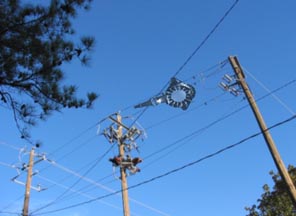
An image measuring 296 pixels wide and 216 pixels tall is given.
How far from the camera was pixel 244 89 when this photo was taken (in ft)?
38.4

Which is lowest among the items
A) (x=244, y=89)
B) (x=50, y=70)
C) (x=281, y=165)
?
(x=281, y=165)

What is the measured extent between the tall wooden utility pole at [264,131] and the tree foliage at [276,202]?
9.62 meters

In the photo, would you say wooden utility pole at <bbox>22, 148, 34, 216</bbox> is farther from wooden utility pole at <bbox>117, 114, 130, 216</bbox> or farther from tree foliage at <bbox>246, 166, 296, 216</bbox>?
tree foliage at <bbox>246, 166, 296, 216</bbox>

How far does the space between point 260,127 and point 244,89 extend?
159 cm

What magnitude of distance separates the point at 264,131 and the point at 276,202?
36.7ft

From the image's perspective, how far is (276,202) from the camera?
796 inches

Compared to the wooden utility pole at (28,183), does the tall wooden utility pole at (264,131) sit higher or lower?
lower

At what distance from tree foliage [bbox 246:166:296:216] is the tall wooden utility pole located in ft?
31.6

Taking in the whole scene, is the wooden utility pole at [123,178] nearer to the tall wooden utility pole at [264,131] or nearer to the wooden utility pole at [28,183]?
the tall wooden utility pole at [264,131]

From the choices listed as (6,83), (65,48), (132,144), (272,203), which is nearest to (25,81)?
(6,83)

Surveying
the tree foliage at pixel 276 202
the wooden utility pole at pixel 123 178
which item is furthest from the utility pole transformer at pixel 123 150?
the tree foliage at pixel 276 202

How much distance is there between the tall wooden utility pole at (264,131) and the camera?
9305mm

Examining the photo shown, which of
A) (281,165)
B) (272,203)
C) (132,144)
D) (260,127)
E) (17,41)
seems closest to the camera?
(17,41)

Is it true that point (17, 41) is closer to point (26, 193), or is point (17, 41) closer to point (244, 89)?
point (244, 89)
